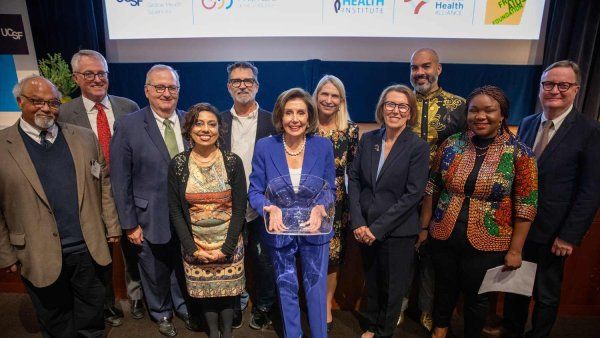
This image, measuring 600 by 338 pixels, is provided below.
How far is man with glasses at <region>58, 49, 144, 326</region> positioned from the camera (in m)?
2.17

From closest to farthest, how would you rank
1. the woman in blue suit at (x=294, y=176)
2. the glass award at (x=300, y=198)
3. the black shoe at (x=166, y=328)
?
1. the glass award at (x=300, y=198)
2. the woman in blue suit at (x=294, y=176)
3. the black shoe at (x=166, y=328)

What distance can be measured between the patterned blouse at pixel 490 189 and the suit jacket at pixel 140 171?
5.12 ft

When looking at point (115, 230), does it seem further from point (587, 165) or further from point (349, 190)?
point (587, 165)

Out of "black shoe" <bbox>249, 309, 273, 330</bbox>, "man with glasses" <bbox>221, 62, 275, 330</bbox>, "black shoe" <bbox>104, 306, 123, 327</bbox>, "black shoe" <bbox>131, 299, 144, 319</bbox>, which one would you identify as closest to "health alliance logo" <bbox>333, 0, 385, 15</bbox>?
"man with glasses" <bbox>221, 62, 275, 330</bbox>

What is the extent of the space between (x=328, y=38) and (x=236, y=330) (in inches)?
167

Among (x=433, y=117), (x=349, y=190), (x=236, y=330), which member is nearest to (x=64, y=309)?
(x=236, y=330)

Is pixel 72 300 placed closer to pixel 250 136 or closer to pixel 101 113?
pixel 101 113

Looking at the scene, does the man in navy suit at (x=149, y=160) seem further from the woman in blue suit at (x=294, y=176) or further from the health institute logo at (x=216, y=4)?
the health institute logo at (x=216, y=4)

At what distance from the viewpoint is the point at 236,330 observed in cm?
219

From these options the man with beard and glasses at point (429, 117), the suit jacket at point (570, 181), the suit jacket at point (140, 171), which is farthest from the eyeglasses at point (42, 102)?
the suit jacket at point (570, 181)

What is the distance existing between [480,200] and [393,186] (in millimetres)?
428

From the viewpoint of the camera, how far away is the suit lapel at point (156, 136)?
1899 mm

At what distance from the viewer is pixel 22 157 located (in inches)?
63.1

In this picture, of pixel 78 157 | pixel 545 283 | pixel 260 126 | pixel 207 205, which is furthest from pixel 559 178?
pixel 78 157
